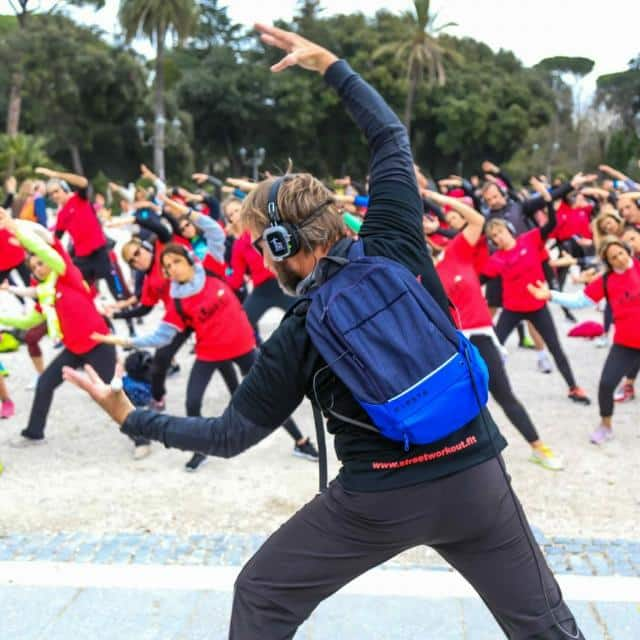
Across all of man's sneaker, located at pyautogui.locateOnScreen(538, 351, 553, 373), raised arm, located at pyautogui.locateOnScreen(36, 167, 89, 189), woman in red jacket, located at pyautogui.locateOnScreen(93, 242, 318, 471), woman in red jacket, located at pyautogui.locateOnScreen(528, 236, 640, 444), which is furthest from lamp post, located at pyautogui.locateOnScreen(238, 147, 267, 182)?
woman in red jacket, located at pyautogui.locateOnScreen(528, 236, 640, 444)

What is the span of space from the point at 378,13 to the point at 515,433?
159ft

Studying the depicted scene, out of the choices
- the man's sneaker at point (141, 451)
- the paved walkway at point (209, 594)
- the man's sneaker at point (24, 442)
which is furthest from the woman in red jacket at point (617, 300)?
the man's sneaker at point (24, 442)

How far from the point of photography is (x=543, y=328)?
635 cm

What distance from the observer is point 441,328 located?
6.07 feet

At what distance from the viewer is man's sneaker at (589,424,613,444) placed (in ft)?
17.9

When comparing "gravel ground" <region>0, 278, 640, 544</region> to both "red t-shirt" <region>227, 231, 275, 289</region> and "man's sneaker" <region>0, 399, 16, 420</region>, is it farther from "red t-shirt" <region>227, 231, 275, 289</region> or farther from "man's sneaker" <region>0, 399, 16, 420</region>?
"red t-shirt" <region>227, 231, 275, 289</region>

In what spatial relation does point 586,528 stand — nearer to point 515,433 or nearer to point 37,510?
point 515,433

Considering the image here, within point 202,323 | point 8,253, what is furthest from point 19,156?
point 202,323

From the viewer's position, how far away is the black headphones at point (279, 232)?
190 cm

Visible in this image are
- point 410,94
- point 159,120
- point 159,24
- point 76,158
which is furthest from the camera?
point 410,94

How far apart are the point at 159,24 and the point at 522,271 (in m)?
34.2

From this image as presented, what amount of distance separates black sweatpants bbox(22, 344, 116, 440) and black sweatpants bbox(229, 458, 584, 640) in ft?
12.0

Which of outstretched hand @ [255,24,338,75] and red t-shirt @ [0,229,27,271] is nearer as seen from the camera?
outstretched hand @ [255,24,338,75]

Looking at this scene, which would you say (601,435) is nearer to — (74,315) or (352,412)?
(74,315)
